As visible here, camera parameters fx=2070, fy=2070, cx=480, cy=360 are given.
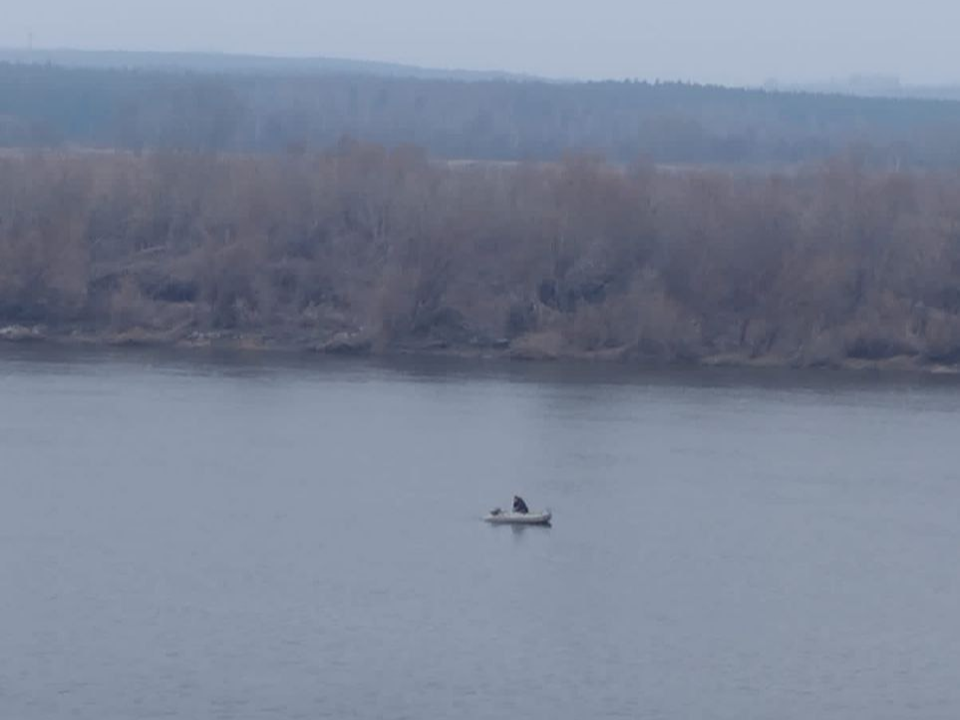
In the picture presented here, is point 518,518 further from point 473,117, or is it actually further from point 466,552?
point 473,117

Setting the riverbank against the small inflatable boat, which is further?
the riverbank

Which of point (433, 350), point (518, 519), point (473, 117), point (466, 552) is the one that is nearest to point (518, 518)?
point (518, 519)

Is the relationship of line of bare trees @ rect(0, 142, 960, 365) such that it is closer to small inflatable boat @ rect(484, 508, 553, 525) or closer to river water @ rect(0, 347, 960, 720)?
river water @ rect(0, 347, 960, 720)

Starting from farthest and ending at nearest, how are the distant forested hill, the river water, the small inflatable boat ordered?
1. the distant forested hill
2. the small inflatable boat
3. the river water

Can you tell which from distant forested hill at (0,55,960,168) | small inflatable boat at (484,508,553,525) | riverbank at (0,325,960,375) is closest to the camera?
small inflatable boat at (484,508,553,525)

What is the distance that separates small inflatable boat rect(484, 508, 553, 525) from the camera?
2045 centimetres

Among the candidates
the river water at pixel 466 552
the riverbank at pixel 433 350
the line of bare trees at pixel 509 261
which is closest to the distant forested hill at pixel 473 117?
the line of bare trees at pixel 509 261

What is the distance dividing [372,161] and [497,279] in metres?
4.70

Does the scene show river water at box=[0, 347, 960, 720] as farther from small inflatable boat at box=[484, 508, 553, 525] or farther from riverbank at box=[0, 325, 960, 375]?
riverbank at box=[0, 325, 960, 375]

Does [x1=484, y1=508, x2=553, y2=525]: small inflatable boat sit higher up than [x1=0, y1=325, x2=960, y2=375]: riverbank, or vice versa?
Answer: [x1=484, y1=508, x2=553, y2=525]: small inflatable boat

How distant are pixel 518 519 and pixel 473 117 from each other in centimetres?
6144

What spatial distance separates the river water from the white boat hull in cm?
14

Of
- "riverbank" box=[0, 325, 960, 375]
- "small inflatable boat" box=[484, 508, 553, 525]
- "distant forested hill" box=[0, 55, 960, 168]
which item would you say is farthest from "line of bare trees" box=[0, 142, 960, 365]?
"small inflatable boat" box=[484, 508, 553, 525]

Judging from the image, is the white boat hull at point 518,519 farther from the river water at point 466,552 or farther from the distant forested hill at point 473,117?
the distant forested hill at point 473,117
